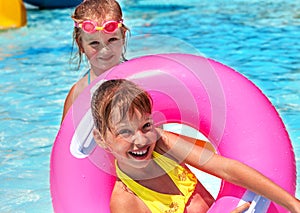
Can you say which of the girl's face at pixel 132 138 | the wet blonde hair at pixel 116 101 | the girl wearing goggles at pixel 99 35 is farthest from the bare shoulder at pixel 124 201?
the girl wearing goggles at pixel 99 35

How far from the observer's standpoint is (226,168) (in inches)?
98.0

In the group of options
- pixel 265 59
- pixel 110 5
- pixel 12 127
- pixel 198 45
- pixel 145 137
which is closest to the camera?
pixel 145 137

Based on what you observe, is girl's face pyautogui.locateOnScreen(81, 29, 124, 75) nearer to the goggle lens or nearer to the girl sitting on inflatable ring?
the goggle lens

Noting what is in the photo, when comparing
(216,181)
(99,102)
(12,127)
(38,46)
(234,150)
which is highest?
(99,102)

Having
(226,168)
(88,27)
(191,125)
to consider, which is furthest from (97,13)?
(226,168)

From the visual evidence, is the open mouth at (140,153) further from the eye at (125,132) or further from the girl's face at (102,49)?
the girl's face at (102,49)

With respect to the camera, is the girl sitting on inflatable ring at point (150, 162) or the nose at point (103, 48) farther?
the nose at point (103, 48)

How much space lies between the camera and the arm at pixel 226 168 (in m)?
2.40

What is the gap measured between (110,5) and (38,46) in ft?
13.9

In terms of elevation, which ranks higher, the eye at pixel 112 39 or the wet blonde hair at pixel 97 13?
the wet blonde hair at pixel 97 13

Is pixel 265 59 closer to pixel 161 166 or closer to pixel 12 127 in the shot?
pixel 12 127

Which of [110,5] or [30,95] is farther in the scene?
[30,95]

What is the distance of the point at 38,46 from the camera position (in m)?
7.63

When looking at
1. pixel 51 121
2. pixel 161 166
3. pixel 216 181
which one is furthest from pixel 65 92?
pixel 161 166
